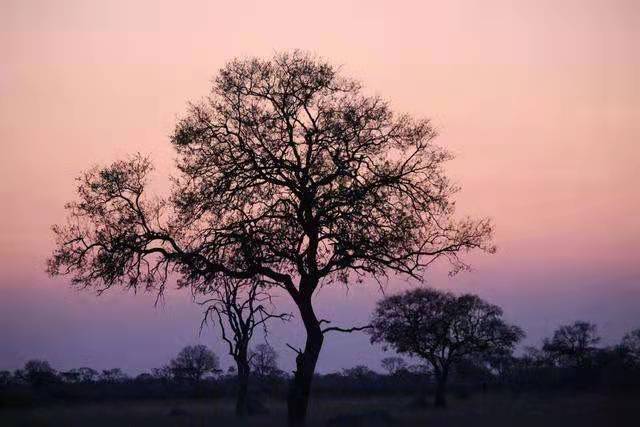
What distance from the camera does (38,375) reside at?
72.5 meters

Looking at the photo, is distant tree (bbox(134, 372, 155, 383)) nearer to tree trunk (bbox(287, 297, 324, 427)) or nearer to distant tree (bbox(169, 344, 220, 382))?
distant tree (bbox(169, 344, 220, 382))

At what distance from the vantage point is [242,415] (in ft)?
129

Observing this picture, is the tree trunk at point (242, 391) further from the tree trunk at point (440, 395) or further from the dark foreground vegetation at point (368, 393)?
the tree trunk at point (440, 395)

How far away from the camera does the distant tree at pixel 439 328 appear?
202 ft

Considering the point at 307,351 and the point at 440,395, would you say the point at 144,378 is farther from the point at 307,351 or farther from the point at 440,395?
the point at 307,351

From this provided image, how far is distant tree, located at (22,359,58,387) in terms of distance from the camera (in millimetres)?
68188

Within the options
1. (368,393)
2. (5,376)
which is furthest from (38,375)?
(368,393)

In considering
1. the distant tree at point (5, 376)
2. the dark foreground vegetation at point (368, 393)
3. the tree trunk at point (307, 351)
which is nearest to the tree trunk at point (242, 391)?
the dark foreground vegetation at point (368, 393)

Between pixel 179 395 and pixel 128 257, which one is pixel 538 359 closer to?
pixel 179 395

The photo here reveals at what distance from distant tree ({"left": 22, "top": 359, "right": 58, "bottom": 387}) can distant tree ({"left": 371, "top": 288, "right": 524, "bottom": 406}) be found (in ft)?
87.8

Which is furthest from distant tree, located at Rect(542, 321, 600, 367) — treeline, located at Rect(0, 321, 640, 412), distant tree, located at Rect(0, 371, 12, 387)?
distant tree, located at Rect(0, 371, 12, 387)

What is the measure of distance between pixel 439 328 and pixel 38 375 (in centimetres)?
3445

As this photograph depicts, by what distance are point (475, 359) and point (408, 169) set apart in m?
56.0

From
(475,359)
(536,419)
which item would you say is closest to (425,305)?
(475,359)
